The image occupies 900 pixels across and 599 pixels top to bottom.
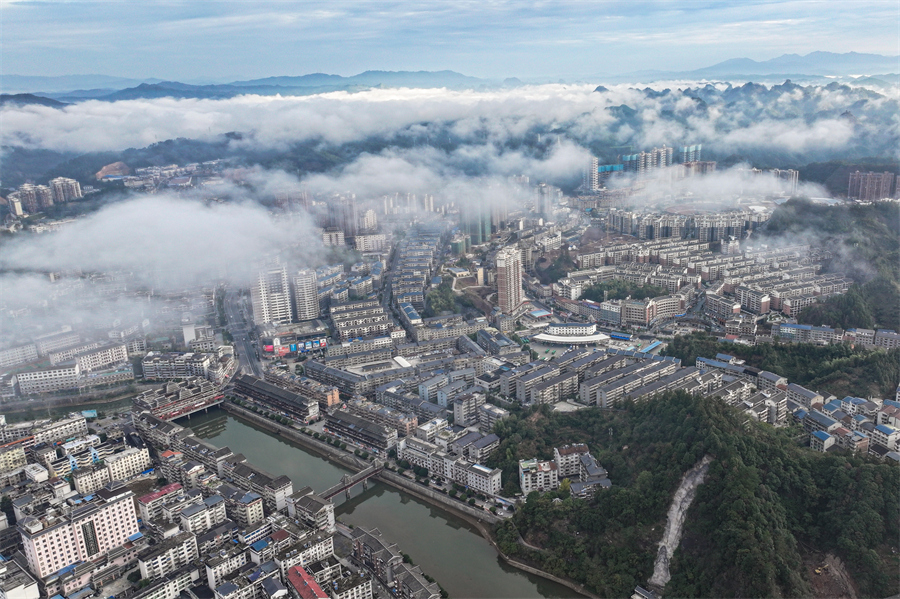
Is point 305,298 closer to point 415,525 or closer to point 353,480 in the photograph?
point 353,480

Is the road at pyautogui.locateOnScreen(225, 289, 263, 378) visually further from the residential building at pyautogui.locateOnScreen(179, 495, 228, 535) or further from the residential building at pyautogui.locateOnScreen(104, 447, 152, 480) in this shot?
the residential building at pyautogui.locateOnScreen(179, 495, 228, 535)

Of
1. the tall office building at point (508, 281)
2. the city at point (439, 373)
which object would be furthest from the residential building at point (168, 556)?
the tall office building at point (508, 281)

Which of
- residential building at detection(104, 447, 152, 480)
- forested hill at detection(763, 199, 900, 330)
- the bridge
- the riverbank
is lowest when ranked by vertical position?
the riverbank

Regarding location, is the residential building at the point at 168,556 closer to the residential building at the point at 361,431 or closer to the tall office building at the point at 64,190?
the residential building at the point at 361,431

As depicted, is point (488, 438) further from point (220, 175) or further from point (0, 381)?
point (220, 175)

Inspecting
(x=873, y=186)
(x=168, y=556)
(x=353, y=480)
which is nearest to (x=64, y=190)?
(x=353, y=480)

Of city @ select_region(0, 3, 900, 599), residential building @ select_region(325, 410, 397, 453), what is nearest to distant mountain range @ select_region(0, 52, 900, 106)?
city @ select_region(0, 3, 900, 599)
